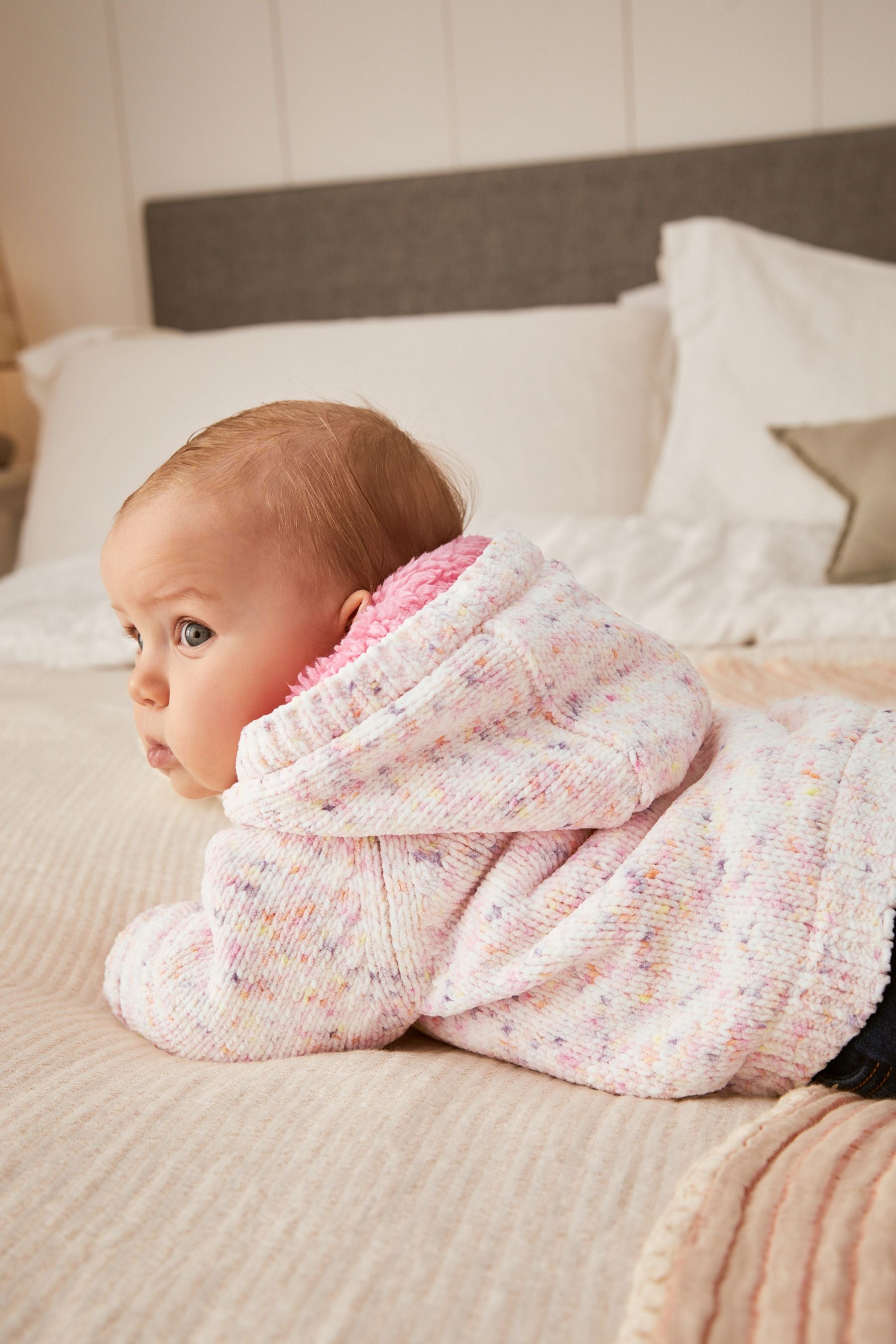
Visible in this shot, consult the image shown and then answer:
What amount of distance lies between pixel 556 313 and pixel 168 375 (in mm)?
717

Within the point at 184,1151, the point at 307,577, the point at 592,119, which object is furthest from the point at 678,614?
the point at 592,119

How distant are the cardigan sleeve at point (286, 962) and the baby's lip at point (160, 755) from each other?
13 cm

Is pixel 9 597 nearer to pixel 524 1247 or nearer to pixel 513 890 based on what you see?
pixel 513 890

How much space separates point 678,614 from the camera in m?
Answer: 1.38

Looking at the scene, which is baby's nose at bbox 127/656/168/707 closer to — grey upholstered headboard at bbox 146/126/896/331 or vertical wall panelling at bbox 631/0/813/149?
grey upholstered headboard at bbox 146/126/896/331

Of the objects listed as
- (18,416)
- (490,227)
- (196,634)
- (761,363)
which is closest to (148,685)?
(196,634)

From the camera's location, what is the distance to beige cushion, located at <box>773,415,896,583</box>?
1.51 meters

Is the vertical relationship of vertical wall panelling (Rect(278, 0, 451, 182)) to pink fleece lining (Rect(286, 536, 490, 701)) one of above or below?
above

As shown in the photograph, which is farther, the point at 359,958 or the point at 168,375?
the point at 168,375

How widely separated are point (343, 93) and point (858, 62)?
3.65 feet

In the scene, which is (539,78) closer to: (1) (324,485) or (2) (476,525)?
(2) (476,525)

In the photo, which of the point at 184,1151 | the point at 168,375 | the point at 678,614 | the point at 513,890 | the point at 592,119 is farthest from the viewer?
the point at 592,119

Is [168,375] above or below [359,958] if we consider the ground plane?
above

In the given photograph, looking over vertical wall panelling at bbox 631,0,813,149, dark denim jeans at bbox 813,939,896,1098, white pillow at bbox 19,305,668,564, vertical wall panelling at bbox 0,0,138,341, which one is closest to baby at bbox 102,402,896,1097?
dark denim jeans at bbox 813,939,896,1098
